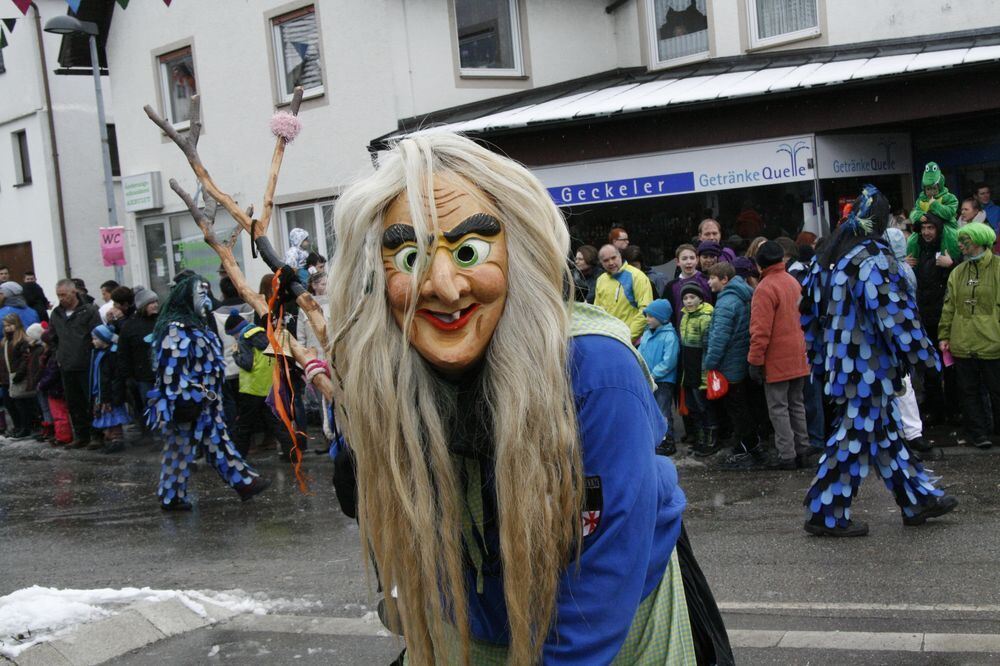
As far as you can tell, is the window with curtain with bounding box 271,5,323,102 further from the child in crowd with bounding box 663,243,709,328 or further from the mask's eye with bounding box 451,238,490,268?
→ the mask's eye with bounding box 451,238,490,268

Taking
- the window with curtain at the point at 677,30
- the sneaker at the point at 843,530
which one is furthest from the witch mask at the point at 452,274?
the window with curtain at the point at 677,30

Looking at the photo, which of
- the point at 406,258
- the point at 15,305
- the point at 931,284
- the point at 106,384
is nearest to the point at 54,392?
the point at 106,384

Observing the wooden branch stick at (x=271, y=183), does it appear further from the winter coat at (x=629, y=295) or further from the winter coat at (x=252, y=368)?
the winter coat at (x=252, y=368)

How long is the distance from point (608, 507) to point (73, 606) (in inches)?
174

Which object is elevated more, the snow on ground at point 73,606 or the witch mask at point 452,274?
the witch mask at point 452,274

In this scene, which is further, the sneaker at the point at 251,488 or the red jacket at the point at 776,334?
the sneaker at the point at 251,488

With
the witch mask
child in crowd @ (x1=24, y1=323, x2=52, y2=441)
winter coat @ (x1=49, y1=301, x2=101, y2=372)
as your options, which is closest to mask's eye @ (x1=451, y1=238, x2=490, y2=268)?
the witch mask

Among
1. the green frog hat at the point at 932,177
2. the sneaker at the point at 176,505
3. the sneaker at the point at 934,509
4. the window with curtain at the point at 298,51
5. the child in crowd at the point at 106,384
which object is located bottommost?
the sneaker at the point at 176,505

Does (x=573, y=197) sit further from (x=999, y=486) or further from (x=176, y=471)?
(x=999, y=486)

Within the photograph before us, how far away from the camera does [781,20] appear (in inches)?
606

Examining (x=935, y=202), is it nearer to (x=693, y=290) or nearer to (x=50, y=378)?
(x=693, y=290)

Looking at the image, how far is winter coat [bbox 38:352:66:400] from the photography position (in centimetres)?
1449

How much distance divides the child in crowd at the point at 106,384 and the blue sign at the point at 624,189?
547 centimetres

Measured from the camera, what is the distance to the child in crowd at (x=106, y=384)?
13375 mm
